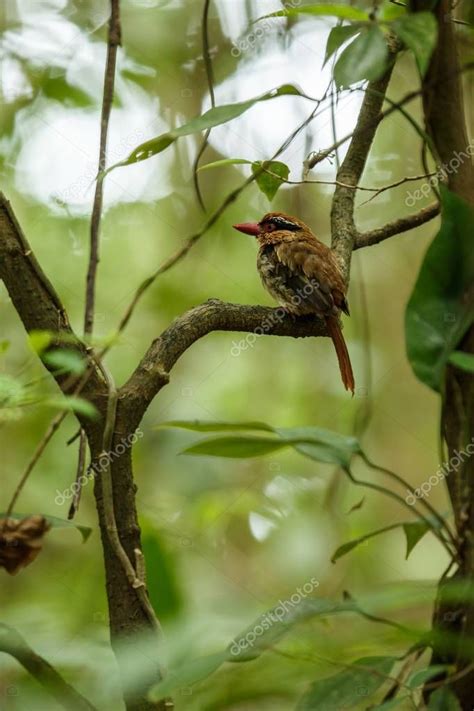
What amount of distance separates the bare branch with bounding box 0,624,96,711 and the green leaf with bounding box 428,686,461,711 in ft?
1.46

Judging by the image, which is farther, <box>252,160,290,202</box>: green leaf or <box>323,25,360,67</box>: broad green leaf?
<box>252,160,290,202</box>: green leaf

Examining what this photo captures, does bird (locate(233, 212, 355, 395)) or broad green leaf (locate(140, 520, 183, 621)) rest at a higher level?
bird (locate(233, 212, 355, 395))

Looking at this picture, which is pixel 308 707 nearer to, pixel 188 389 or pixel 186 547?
pixel 186 547

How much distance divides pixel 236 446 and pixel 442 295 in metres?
0.27

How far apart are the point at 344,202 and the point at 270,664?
53.9 inches

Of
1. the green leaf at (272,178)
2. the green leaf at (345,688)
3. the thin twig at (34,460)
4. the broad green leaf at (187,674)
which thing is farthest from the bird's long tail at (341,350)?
the broad green leaf at (187,674)

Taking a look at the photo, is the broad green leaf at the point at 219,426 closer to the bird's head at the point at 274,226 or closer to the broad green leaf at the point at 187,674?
the broad green leaf at the point at 187,674

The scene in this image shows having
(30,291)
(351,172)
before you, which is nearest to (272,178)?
(351,172)

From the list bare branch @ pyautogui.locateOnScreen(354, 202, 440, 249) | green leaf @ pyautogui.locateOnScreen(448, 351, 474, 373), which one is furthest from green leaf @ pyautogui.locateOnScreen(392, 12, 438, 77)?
bare branch @ pyautogui.locateOnScreen(354, 202, 440, 249)

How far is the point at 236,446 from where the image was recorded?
80 cm

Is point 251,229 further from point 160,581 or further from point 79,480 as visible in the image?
point 160,581

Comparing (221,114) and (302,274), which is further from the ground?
(221,114)

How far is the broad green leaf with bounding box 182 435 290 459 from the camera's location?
0.79 m

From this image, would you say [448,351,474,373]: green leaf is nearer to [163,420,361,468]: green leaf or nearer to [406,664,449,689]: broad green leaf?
[163,420,361,468]: green leaf
